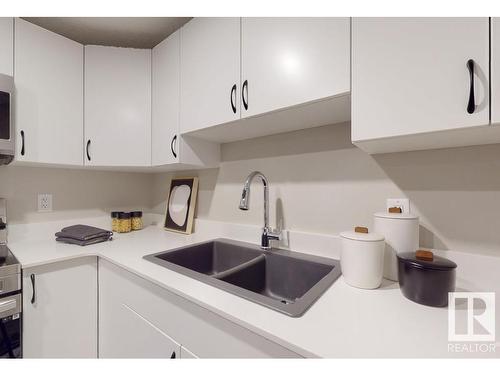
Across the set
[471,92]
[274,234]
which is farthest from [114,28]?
[471,92]

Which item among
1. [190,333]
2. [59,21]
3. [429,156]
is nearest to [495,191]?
[429,156]

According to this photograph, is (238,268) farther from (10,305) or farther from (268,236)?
(10,305)

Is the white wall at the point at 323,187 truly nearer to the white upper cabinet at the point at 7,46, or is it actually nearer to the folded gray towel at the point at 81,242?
the folded gray towel at the point at 81,242

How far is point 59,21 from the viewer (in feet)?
4.38

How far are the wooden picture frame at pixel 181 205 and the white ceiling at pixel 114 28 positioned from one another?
0.97 meters

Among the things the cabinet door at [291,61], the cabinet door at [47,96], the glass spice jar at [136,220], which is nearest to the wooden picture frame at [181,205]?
the glass spice jar at [136,220]

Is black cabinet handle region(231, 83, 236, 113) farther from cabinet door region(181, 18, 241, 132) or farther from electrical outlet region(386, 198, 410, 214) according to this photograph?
electrical outlet region(386, 198, 410, 214)

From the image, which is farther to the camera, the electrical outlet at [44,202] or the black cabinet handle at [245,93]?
the electrical outlet at [44,202]

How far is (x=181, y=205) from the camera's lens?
1.71 metres

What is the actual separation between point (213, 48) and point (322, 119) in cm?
64

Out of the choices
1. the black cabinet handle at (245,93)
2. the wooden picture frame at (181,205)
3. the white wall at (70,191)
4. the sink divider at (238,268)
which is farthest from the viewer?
the wooden picture frame at (181,205)

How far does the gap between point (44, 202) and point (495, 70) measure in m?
2.21

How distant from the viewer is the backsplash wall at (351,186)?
80 cm
